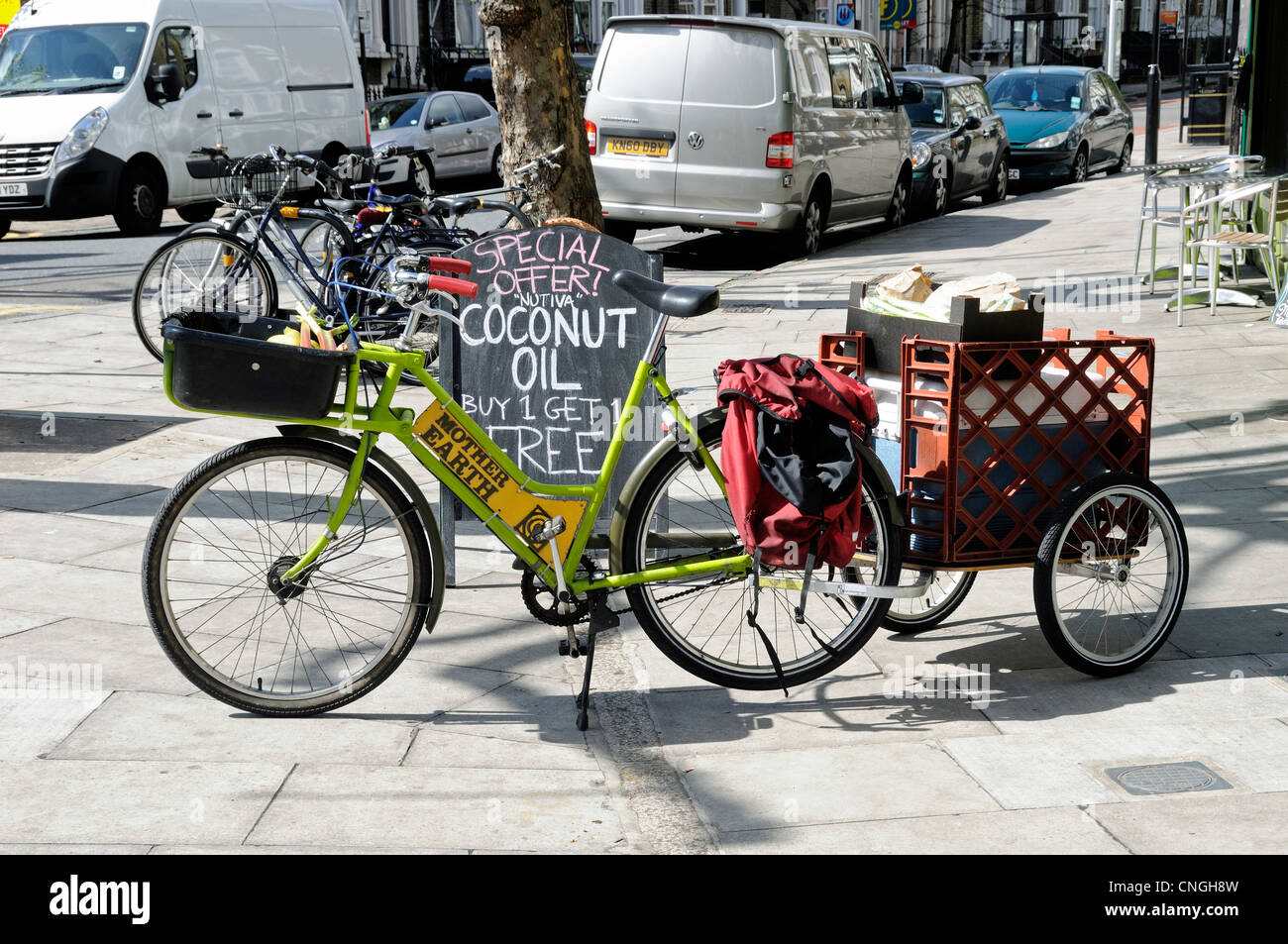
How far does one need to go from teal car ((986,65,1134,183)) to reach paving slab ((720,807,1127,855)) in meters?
18.0

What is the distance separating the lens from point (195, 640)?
423 cm

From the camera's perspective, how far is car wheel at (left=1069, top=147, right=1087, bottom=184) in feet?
68.5

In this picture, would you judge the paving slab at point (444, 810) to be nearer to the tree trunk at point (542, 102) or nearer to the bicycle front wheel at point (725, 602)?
the bicycle front wheel at point (725, 602)

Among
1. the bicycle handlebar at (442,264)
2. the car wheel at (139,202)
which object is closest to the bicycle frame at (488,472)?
the bicycle handlebar at (442,264)

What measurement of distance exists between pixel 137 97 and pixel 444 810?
1412 cm

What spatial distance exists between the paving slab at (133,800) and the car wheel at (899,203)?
13.0m

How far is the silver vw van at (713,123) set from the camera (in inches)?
503

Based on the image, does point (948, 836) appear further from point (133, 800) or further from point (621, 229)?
point (621, 229)

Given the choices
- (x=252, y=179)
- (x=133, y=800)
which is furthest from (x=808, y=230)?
(x=133, y=800)

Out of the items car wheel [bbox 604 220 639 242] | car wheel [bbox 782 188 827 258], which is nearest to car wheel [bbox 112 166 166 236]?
car wheel [bbox 604 220 639 242]

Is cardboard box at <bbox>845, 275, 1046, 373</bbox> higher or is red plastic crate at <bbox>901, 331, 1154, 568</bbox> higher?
cardboard box at <bbox>845, 275, 1046, 373</bbox>

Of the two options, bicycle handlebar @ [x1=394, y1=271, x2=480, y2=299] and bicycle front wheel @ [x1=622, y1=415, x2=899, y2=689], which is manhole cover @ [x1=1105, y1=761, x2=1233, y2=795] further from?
bicycle handlebar @ [x1=394, y1=271, x2=480, y2=299]

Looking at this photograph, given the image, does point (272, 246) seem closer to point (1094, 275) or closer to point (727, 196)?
point (727, 196)
